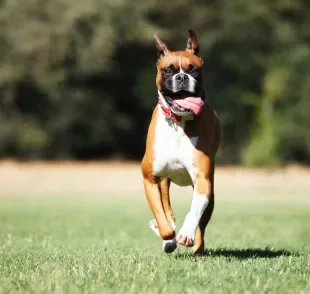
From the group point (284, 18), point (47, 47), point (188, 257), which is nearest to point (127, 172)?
point (47, 47)

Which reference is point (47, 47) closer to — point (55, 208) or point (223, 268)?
point (55, 208)

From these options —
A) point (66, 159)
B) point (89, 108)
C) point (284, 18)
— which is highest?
point (284, 18)

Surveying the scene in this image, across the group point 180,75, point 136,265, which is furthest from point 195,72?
point 136,265

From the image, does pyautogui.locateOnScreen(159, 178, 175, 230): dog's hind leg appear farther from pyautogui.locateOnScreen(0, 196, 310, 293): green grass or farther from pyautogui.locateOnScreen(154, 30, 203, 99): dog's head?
pyautogui.locateOnScreen(154, 30, 203, 99): dog's head

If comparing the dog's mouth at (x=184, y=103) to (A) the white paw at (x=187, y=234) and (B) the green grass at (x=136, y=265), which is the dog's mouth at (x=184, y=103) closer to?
(A) the white paw at (x=187, y=234)

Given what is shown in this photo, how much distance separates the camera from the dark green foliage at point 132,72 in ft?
123

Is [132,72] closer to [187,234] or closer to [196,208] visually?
[196,208]

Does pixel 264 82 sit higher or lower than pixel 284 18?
lower

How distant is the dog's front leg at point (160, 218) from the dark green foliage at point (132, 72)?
3010cm

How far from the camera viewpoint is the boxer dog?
725 centimetres

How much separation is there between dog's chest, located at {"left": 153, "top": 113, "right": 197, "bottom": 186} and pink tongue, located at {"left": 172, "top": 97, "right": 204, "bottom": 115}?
0.23m

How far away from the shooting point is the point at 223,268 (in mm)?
6371

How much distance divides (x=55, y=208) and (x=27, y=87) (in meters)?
17.2

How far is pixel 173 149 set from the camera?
739cm
